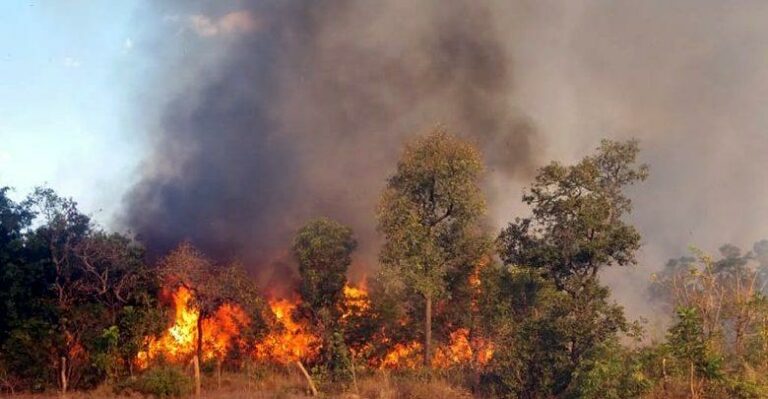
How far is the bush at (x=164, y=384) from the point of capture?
25.5 metres

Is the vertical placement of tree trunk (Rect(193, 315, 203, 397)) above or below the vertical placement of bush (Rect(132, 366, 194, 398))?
above

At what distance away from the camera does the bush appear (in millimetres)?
25484

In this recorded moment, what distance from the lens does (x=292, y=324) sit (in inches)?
1277

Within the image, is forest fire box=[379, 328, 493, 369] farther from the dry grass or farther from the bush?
the bush

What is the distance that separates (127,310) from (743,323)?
28.3 m

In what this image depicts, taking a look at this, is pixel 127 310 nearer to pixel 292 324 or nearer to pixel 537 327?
pixel 292 324

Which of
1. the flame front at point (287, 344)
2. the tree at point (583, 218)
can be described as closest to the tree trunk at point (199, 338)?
the flame front at point (287, 344)

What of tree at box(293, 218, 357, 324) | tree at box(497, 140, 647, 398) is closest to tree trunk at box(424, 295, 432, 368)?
tree at box(497, 140, 647, 398)

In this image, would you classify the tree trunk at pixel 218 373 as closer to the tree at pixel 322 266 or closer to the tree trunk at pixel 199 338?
the tree trunk at pixel 199 338

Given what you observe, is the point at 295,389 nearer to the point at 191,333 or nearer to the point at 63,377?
the point at 191,333

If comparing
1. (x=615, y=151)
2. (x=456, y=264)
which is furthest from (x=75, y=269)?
(x=615, y=151)

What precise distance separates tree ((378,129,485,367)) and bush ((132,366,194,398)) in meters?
10.5

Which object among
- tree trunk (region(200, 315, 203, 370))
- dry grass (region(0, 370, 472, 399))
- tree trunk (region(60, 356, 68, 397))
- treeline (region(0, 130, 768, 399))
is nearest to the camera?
treeline (region(0, 130, 768, 399))

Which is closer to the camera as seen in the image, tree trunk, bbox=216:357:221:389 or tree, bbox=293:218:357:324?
tree trunk, bbox=216:357:221:389
